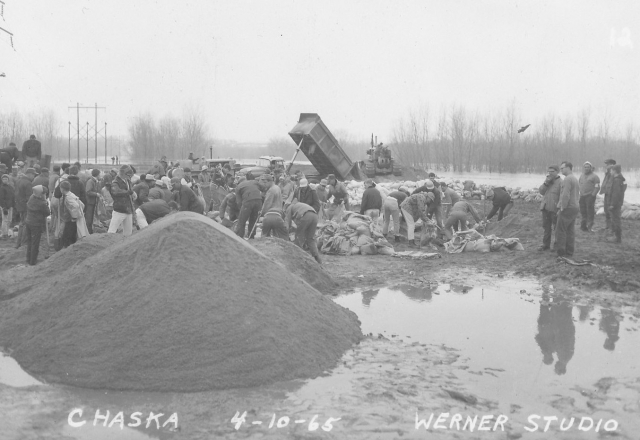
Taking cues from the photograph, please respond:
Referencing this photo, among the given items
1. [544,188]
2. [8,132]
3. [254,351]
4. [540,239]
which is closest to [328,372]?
[254,351]

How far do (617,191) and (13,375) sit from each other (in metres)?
12.4

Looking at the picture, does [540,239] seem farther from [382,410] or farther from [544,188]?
[382,410]

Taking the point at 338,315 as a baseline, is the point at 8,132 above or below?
above

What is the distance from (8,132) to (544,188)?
5089cm

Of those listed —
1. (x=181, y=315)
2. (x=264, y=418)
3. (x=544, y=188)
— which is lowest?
(x=264, y=418)

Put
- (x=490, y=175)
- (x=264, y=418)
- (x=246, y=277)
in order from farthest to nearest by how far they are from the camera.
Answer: (x=490, y=175) < (x=246, y=277) < (x=264, y=418)

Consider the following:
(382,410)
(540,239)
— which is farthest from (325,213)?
(382,410)

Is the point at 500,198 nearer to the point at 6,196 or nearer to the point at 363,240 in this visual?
the point at 363,240

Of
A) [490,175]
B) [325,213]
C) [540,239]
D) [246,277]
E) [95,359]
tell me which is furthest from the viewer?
[490,175]

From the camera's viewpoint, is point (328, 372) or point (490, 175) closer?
point (328, 372)

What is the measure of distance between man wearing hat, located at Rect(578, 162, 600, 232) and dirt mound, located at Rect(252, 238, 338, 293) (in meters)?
7.80

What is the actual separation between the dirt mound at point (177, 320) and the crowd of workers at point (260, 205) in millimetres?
3669

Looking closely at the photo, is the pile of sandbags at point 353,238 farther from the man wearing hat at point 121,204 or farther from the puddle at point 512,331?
the man wearing hat at point 121,204

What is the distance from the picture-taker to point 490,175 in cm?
3888
